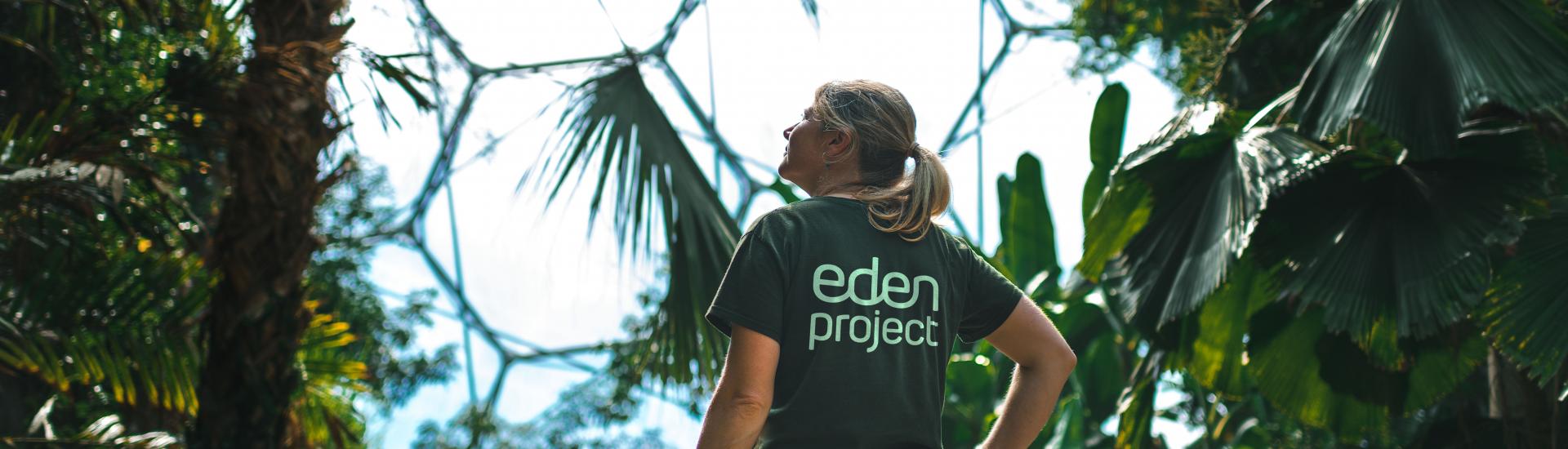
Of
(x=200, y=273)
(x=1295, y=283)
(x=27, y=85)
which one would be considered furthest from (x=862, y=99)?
(x=200, y=273)

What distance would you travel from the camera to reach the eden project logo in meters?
1.63


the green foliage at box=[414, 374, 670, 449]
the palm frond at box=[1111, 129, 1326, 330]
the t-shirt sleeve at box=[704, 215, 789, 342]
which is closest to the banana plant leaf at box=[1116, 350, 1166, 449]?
the palm frond at box=[1111, 129, 1326, 330]

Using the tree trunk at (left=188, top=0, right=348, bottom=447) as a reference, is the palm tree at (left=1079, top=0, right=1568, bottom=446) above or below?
below

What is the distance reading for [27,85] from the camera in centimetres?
508

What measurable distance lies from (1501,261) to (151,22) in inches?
170

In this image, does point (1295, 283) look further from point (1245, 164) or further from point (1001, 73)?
point (1001, 73)

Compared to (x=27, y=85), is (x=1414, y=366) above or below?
below

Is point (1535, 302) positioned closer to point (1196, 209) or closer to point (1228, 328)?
point (1196, 209)

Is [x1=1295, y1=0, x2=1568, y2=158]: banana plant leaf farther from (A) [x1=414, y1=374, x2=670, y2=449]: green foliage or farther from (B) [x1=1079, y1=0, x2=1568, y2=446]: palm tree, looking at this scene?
(A) [x1=414, y1=374, x2=670, y2=449]: green foliage

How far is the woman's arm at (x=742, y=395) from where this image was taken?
154 centimetres

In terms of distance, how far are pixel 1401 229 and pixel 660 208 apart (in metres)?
2.45

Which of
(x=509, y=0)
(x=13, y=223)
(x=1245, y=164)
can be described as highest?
(x=509, y=0)

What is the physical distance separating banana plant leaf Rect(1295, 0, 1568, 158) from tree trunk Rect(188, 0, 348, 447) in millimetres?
3177

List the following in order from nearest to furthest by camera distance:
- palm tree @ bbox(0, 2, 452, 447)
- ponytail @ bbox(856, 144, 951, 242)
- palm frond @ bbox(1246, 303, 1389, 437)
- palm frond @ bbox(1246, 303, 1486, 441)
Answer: ponytail @ bbox(856, 144, 951, 242), palm tree @ bbox(0, 2, 452, 447), palm frond @ bbox(1246, 303, 1486, 441), palm frond @ bbox(1246, 303, 1389, 437)
